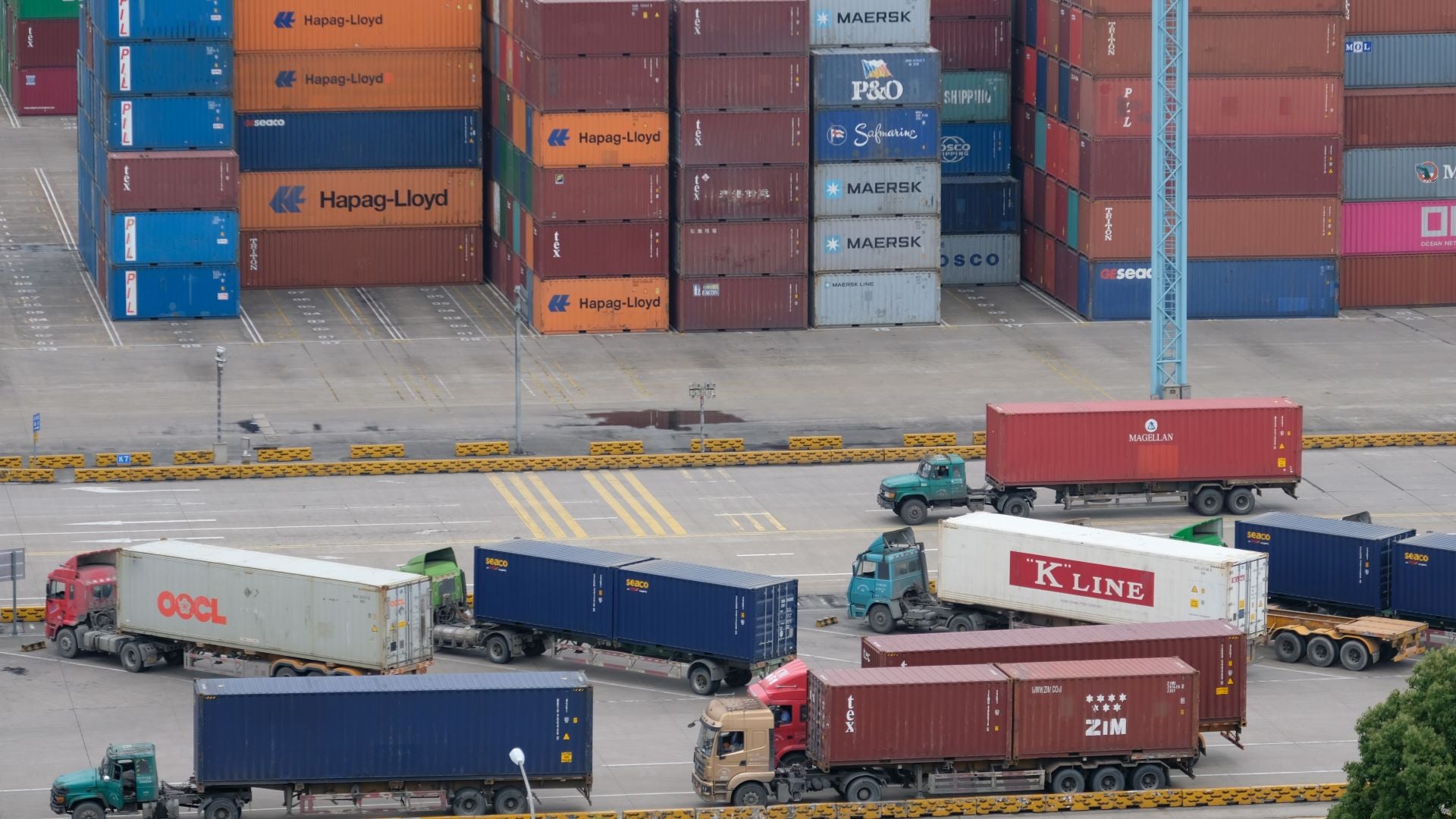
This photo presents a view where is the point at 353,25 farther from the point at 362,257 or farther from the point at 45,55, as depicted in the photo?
the point at 45,55

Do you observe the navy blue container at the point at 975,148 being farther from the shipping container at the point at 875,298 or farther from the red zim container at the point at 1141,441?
the red zim container at the point at 1141,441

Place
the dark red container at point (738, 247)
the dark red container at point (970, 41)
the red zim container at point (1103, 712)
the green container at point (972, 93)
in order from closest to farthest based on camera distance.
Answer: the red zim container at point (1103, 712), the dark red container at point (738, 247), the dark red container at point (970, 41), the green container at point (972, 93)

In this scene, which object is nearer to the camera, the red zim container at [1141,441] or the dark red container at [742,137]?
the red zim container at [1141,441]

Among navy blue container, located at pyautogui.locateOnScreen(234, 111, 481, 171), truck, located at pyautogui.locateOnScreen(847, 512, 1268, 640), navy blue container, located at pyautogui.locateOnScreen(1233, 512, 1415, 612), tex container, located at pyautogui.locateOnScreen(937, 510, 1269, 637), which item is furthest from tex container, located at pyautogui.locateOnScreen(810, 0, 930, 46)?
navy blue container, located at pyautogui.locateOnScreen(1233, 512, 1415, 612)

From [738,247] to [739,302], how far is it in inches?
98.9

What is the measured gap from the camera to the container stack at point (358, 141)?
134 m

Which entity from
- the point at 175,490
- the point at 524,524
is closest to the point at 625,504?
the point at 524,524

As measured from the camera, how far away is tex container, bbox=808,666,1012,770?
68.2 m

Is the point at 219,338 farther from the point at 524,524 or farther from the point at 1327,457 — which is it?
the point at 1327,457

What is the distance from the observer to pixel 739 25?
4914 inches

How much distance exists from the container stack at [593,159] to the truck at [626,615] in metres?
44.8

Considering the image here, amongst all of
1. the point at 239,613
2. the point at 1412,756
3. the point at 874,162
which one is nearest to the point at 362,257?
the point at 874,162

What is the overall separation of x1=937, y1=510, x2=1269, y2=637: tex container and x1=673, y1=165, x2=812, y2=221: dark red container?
145 ft

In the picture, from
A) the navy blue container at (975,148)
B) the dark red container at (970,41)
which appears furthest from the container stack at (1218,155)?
the navy blue container at (975,148)
